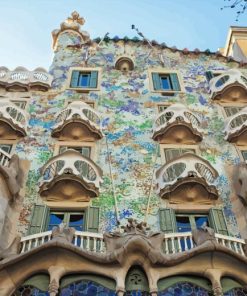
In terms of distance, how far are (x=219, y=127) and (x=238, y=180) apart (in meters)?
3.86

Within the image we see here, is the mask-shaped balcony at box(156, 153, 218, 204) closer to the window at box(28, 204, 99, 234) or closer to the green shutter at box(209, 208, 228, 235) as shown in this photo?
the green shutter at box(209, 208, 228, 235)

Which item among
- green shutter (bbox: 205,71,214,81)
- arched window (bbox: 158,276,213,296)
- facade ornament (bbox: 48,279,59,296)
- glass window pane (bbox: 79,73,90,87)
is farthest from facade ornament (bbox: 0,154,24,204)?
green shutter (bbox: 205,71,214,81)

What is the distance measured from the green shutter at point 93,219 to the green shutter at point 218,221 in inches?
142

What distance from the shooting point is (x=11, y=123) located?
18016mm

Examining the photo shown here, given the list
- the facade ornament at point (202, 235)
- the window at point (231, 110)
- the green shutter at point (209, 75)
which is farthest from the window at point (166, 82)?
the facade ornament at point (202, 235)

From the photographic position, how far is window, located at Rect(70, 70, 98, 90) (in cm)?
2175

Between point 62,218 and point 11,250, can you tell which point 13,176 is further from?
point 11,250

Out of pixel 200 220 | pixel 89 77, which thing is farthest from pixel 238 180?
pixel 89 77

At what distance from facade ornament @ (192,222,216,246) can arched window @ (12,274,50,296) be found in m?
3.95

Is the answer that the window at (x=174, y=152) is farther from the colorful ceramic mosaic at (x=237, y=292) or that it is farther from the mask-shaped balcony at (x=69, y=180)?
the colorful ceramic mosaic at (x=237, y=292)

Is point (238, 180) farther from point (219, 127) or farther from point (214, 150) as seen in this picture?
point (219, 127)

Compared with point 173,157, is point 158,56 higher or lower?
higher

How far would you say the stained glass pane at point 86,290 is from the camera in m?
11.3

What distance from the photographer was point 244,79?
2198cm
